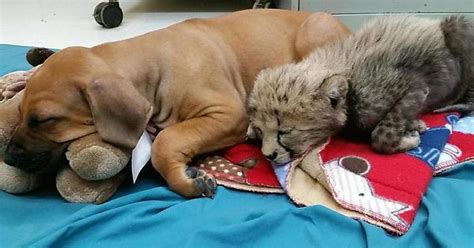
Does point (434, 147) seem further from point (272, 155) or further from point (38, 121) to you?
point (38, 121)

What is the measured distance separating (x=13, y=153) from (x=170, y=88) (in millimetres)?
465

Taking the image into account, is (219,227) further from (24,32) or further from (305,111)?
(24,32)

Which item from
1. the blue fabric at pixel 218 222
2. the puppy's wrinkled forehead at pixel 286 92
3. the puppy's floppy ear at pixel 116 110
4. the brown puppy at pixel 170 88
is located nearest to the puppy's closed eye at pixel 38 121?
the brown puppy at pixel 170 88

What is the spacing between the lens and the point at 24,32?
340cm

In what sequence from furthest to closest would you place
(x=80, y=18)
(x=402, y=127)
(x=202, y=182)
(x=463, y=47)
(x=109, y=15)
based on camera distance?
(x=80, y=18)
(x=109, y=15)
(x=463, y=47)
(x=402, y=127)
(x=202, y=182)

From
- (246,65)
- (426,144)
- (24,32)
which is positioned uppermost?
(246,65)

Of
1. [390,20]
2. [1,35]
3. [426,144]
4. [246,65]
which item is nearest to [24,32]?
[1,35]

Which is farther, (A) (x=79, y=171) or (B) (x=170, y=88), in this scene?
(B) (x=170, y=88)

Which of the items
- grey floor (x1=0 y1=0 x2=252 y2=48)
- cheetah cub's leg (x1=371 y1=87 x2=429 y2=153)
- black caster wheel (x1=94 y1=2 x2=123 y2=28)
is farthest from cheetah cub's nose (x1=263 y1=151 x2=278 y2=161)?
black caster wheel (x1=94 y1=2 x2=123 y2=28)

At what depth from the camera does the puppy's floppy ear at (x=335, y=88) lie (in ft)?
4.91

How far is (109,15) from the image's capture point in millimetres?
3340

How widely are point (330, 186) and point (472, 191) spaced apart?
37 cm

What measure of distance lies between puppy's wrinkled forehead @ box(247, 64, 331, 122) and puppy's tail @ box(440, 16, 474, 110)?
0.46m

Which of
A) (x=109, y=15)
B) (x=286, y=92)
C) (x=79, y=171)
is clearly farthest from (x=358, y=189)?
(x=109, y=15)
